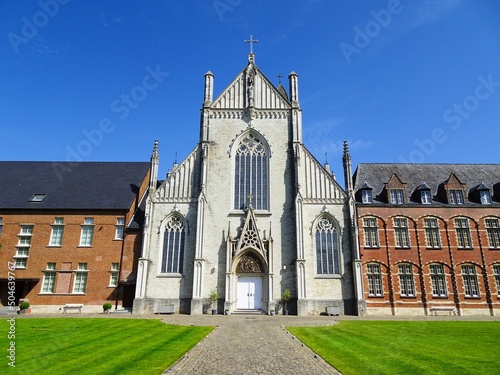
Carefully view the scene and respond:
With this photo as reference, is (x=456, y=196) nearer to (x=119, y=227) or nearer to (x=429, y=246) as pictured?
(x=429, y=246)

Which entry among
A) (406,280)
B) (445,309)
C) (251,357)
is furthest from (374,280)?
(251,357)

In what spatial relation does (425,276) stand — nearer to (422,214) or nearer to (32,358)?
(422,214)

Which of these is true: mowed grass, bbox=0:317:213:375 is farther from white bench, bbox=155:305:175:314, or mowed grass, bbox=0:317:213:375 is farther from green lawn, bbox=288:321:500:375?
white bench, bbox=155:305:175:314

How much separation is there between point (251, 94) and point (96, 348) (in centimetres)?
2714

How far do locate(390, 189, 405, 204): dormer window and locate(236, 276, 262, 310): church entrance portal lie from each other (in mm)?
14891

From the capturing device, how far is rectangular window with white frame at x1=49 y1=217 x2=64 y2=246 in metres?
31.1

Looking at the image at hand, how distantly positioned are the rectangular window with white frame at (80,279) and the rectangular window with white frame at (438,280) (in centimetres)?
3078

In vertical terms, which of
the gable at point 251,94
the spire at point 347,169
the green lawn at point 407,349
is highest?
the gable at point 251,94

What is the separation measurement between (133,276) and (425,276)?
84.8 ft

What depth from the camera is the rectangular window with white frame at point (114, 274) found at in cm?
2986

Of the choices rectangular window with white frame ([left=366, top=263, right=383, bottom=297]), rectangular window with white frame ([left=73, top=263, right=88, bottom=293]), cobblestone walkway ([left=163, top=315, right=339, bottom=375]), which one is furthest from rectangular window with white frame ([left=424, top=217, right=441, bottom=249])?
rectangular window with white frame ([left=73, top=263, right=88, bottom=293])

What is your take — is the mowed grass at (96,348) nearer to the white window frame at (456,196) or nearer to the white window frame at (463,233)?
the white window frame at (463,233)

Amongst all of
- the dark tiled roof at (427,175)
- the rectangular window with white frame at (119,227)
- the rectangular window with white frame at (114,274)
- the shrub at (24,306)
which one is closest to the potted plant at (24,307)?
the shrub at (24,306)

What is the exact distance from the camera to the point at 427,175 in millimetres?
35312
